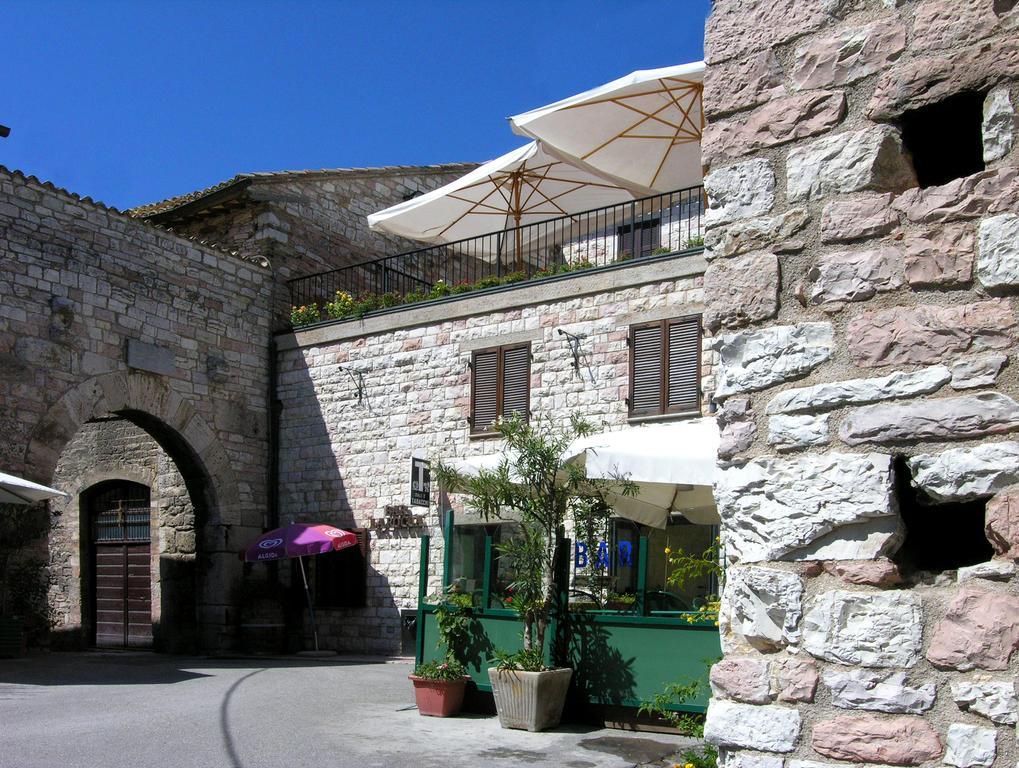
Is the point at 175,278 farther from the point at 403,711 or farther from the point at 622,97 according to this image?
the point at 403,711

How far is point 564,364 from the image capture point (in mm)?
13844

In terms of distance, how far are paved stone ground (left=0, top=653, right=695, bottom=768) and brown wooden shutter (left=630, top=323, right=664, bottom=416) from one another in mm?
4190

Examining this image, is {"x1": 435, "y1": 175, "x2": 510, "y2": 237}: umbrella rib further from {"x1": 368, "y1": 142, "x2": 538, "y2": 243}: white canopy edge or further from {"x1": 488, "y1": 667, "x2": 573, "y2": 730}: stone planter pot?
{"x1": 488, "y1": 667, "x2": 573, "y2": 730}: stone planter pot

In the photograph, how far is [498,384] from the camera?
566 inches

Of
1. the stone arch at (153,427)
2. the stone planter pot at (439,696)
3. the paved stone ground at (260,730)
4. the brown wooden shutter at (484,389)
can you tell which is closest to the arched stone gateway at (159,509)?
the stone arch at (153,427)

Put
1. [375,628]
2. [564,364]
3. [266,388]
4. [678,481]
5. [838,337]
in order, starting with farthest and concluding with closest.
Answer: [266,388], [375,628], [564,364], [678,481], [838,337]

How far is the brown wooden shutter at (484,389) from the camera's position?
14.4 meters

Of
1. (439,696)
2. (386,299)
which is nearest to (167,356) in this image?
(386,299)

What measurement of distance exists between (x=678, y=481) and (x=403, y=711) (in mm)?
3051

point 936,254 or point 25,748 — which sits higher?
point 936,254

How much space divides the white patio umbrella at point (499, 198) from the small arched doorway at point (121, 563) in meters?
6.14

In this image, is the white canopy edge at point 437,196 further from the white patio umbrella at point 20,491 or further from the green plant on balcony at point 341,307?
the white patio umbrella at point 20,491

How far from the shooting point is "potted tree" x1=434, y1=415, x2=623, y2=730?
834cm

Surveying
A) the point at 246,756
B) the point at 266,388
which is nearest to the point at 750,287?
the point at 246,756
